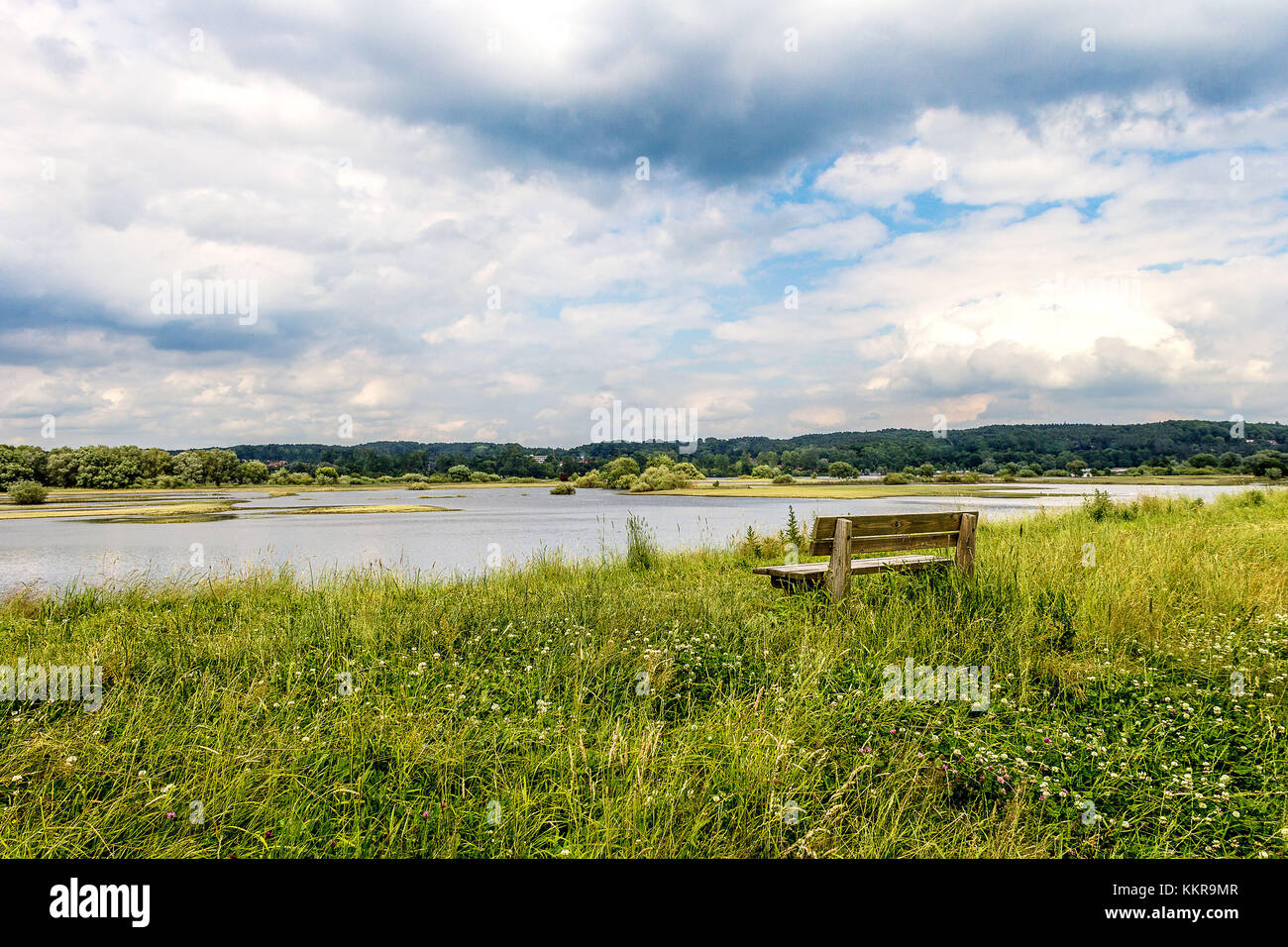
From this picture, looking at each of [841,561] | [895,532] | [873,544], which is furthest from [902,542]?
[841,561]

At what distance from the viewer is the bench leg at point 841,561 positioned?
7.32 m

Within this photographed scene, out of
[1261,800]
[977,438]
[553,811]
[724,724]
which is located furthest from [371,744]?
[977,438]

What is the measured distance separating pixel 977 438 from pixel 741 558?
87.3m

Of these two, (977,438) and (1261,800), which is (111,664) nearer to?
(1261,800)

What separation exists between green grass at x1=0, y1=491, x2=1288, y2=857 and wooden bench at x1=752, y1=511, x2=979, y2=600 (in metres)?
0.28

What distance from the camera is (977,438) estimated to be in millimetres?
88188

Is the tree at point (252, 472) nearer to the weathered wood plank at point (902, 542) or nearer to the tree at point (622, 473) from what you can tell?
the tree at point (622, 473)

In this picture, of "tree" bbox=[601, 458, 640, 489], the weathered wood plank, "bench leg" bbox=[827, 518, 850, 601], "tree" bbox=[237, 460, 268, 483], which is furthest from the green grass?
"tree" bbox=[601, 458, 640, 489]

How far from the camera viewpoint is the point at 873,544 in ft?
25.4

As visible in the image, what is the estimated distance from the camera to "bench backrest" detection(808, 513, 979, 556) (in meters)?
7.63

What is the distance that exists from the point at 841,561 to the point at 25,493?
5993 centimetres

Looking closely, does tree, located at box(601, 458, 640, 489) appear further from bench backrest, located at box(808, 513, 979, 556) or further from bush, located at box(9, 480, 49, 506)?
bench backrest, located at box(808, 513, 979, 556)
